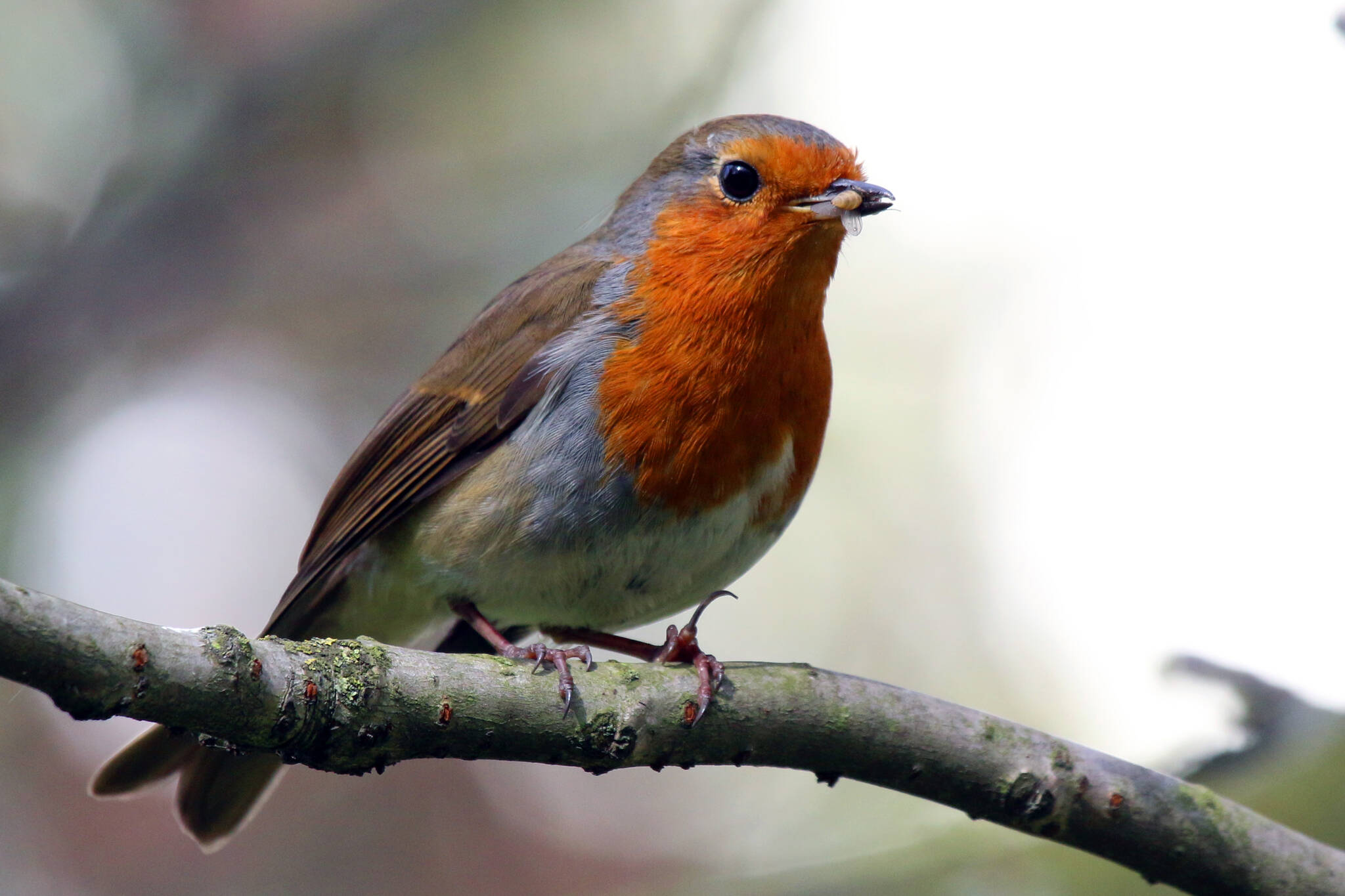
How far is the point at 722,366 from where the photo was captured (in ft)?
11.1

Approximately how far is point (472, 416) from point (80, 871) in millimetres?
3526

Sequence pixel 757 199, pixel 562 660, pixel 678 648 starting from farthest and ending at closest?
pixel 757 199, pixel 678 648, pixel 562 660

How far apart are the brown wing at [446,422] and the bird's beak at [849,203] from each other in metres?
0.73

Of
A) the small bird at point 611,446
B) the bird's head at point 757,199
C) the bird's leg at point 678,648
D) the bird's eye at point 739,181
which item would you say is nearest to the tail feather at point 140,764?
the small bird at point 611,446

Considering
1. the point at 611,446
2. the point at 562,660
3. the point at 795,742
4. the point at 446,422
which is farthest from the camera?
the point at 446,422

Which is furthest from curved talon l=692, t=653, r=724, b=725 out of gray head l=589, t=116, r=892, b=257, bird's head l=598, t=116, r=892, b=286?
gray head l=589, t=116, r=892, b=257

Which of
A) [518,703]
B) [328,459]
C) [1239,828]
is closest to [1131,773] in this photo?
[1239,828]

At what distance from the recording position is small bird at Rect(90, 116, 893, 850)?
3324mm

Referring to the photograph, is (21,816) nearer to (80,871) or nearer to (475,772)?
(80,871)

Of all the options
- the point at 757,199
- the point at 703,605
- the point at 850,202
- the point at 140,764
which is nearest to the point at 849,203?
the point at 850,202

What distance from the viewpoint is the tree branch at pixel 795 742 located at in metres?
2.29

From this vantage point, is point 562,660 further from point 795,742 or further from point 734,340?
point 734,340

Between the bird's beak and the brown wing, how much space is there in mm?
730

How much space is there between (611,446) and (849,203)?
100 centimetres
